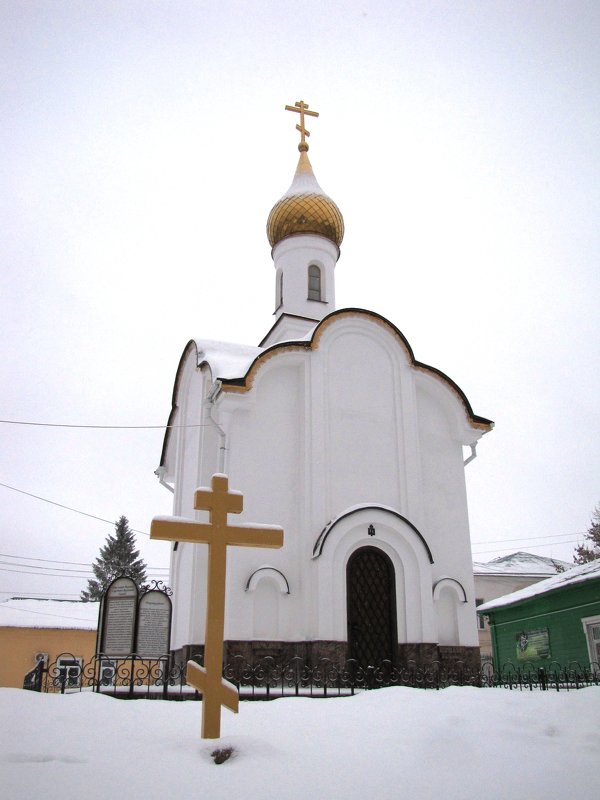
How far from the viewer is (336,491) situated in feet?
37.5

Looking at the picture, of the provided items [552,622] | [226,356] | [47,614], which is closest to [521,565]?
[552,622]

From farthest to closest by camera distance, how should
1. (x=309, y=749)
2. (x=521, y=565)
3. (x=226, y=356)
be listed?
1. (x=521, y=565)
2. (x=226, y=356)
3. (x=309, y=749)

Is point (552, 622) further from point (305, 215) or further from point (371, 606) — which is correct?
point (305, 215)

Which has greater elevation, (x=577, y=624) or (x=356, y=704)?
(x=577, y=624)

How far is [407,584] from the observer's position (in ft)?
36.0

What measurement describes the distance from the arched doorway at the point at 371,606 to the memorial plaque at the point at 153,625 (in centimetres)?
285

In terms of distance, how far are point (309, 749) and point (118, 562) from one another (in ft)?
108

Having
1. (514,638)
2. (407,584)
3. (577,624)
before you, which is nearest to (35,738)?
(407,584)

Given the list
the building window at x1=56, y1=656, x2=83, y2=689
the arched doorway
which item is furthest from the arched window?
the building window at x1=56, y1=656, x2=83, y2=689

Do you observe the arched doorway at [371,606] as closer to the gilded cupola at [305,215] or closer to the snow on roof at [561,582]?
the snow on roof at [561,582]

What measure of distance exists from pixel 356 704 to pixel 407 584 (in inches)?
220

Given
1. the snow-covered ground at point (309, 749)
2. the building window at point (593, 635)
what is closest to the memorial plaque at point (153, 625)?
the snow-covered ground at point (309, 749)

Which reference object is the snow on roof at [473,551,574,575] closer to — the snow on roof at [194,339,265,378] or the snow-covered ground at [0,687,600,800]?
the snow on roof at [194,339,265,378]

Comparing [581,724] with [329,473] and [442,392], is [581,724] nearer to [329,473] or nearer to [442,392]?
→ [329,473]
